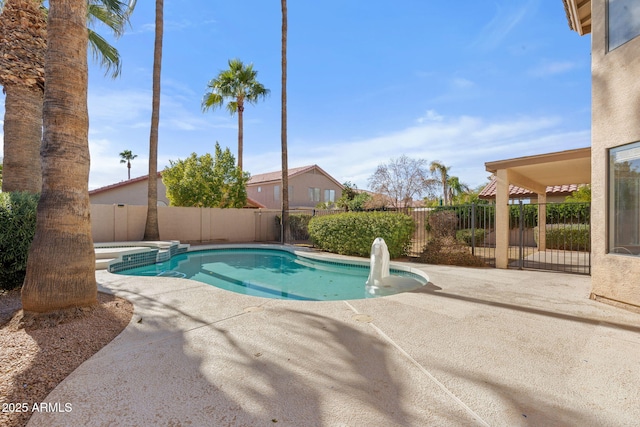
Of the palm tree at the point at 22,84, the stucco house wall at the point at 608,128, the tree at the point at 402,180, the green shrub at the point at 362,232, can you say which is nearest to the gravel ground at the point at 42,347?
the palm tree at the point at 22,84

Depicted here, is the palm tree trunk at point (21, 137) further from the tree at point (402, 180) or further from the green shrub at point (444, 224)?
the tree at point (402, 180)

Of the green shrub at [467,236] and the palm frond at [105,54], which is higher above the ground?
the palm frond at [105,54]

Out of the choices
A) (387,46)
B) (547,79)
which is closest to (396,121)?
(387,46)

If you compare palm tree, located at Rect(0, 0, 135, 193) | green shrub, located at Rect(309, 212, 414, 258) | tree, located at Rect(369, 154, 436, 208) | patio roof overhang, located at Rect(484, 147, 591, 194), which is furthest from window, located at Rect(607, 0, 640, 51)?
tree, located at Rect(369, 154, 436, 208)

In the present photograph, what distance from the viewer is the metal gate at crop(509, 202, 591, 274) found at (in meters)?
9.75

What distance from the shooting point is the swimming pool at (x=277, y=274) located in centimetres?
734

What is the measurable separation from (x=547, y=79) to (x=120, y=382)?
44.0 ft

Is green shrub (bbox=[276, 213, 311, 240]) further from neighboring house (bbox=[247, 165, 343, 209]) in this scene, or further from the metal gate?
the metal gate

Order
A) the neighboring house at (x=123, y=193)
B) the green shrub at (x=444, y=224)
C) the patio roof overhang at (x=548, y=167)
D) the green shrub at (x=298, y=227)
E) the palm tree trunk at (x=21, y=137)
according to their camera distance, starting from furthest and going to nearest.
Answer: the neighboring house at (x=123, y=193), the green shrub at (x=298, y=227), the green shrub at (x=444, y=224), the palm tree trunk at (x=21, y=137), the patio roof overhang at (x=548, y=167)

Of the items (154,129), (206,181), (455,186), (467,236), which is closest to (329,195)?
(206,181)

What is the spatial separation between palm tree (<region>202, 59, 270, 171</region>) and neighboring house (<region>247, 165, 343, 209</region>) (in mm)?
7130

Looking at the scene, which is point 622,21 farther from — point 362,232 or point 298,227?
point 298,227

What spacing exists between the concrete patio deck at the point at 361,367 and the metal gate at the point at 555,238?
18.9ft

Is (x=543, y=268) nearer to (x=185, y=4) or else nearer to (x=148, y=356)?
(x=148, y=356)
